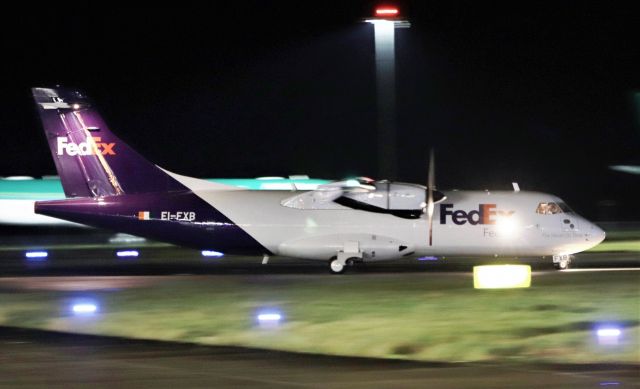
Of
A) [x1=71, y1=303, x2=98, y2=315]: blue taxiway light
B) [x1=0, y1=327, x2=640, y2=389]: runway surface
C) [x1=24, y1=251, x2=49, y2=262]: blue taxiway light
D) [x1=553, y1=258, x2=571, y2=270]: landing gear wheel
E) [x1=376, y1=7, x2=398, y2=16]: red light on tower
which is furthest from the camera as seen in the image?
[x1=376, y1=7, x2=398, y2=16]: red light on tower

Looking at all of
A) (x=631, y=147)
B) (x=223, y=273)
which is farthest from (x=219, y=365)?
(x=631, y=147)

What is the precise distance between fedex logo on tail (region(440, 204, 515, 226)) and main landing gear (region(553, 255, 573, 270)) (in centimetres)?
191

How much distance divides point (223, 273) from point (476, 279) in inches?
370

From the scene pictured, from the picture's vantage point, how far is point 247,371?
13523 mm

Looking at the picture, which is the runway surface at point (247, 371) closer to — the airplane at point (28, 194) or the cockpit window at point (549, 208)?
the cockpit window at point (549, 208)

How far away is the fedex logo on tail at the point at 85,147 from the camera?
30.0 m

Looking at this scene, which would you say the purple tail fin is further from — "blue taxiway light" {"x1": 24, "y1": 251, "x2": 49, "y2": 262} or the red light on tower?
the red light on tower

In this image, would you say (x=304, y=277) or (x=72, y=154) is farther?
(x=72, y=154)

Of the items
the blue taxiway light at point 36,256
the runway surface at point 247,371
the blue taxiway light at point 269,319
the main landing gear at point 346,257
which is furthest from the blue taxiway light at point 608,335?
the blue taxiway light at point 36,256

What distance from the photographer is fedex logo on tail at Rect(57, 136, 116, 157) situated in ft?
98.4

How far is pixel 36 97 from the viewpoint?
30297 mm

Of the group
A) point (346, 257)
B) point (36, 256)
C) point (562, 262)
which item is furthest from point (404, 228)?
point (36, 256)

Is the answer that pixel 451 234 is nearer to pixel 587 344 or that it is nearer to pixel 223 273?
pixel 223 273

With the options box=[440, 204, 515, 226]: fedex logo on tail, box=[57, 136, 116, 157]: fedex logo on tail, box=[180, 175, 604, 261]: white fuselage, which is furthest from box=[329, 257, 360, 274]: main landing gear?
box=[57, 136, 116, 157]: fedex logo on tail
